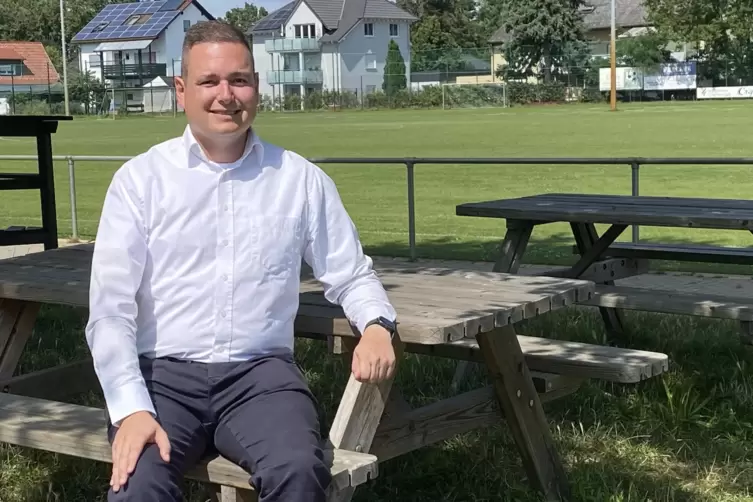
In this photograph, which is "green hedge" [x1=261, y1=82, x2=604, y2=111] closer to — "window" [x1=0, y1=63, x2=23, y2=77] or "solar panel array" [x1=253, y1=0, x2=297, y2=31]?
"solar panel array" [x1=253, y1=0, x2=297, y2=31]

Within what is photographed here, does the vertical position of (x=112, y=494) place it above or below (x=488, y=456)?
above

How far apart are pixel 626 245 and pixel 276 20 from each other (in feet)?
311

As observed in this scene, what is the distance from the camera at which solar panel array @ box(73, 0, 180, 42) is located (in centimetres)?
9862

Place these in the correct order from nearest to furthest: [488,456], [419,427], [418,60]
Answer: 1. [419,427]
2. [488,456]
3. [418,60]

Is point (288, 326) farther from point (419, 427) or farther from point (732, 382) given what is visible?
point (732, 382)

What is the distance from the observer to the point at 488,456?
4730 millimetres

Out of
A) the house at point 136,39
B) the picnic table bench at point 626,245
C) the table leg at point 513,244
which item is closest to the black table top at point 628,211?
the picnic table bench at point 626,245

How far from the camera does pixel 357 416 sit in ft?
10.7

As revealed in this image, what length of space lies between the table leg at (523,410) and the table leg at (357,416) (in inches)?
26.6

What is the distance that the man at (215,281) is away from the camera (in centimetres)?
304

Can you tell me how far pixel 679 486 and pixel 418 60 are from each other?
80646mm

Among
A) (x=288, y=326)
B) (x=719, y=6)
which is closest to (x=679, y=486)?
(x=288, y=326)

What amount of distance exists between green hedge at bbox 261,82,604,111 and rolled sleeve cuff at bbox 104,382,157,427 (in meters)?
68.0

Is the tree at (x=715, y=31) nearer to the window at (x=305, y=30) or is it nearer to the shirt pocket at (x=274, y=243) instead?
the window at (x=305, y=30)
